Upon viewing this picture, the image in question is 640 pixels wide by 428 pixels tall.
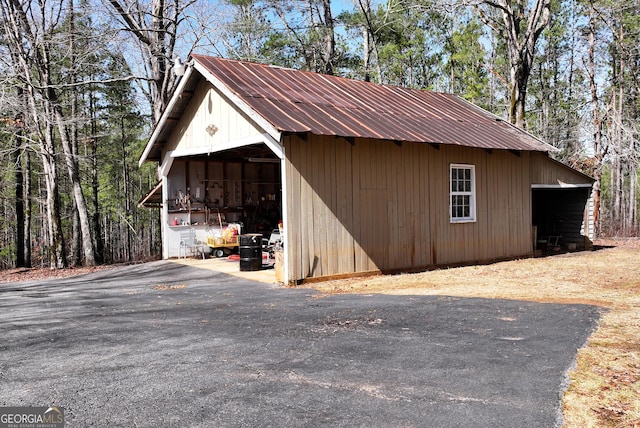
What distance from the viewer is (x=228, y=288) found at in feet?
33.8

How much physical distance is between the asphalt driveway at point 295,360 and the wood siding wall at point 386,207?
2.03 m

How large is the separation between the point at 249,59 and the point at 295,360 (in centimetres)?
2051

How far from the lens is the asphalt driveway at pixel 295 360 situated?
12.7ft

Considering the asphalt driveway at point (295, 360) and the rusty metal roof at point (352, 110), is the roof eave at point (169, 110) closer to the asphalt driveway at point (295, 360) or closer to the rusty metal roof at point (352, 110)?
the rusty metal roof at point (352, 110)

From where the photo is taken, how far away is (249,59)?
23.7 m

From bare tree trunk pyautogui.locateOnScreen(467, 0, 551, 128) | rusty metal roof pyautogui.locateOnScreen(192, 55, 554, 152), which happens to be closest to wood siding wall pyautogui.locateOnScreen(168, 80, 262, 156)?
rusty metal roof pyautogui.locateOnScreen(192, 55, 554, 152)

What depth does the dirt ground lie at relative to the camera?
4031 mm

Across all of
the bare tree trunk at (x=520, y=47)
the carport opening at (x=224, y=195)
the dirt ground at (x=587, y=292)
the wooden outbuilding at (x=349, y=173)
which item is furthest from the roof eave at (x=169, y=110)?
the bare tree trunk at (x=520, y=47)

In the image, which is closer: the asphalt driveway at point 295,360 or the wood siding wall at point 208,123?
the asphalt driveway at point 295,360

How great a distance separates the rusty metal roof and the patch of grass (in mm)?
3029

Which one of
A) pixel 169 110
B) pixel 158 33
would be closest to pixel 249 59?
pixel 158 33

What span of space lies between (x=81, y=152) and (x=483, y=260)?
26875 millimetres

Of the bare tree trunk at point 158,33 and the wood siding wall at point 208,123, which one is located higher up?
the bare tree trunk at point 158,33

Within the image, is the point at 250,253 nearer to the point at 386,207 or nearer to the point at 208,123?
the point at 386,207
